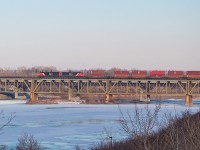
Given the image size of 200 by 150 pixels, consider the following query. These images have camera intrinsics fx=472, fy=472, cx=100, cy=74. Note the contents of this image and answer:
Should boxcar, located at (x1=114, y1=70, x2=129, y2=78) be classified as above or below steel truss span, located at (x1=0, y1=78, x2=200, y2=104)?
above

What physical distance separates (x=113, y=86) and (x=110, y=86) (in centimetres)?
213

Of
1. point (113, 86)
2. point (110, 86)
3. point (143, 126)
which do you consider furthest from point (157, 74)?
point (143, 126)

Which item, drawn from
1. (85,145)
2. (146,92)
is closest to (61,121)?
(85,145)

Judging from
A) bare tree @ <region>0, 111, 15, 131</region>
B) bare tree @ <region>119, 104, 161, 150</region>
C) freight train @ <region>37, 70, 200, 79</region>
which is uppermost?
freight train @ <region>37, 70, 200, 79</region>

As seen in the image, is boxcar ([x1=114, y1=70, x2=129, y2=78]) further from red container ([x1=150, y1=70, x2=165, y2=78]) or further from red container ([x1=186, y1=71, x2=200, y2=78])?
red container ([x1=186, y1=71, x2=200, y2=78])

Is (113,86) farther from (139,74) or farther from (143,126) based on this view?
(143,126)

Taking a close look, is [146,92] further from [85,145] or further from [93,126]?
[85,145]

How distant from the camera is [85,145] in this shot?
97.7ft

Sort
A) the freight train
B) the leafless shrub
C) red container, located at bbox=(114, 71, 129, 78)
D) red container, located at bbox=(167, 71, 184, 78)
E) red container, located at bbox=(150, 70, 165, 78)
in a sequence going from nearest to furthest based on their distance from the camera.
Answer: the leafless shrub → the freight train → red container, located at bbox=(167, 71, 184, 78) → red container, located at bbox=(150, 70, 165, 78) → red container, located at bbox=(114, 71, 129, 78)

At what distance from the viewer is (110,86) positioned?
93.0 metres

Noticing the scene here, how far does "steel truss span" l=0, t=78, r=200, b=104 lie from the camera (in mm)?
87938

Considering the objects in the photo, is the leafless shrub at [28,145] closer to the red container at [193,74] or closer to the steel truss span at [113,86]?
the steel truss span at [113,86]

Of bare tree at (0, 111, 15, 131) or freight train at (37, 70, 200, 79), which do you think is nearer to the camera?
bare tree at (0, 111, 15, 131)

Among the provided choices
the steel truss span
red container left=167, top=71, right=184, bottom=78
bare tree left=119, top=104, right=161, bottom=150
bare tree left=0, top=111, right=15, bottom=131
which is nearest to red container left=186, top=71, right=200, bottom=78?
red container left=167, top=71, right=184, bottom=78
